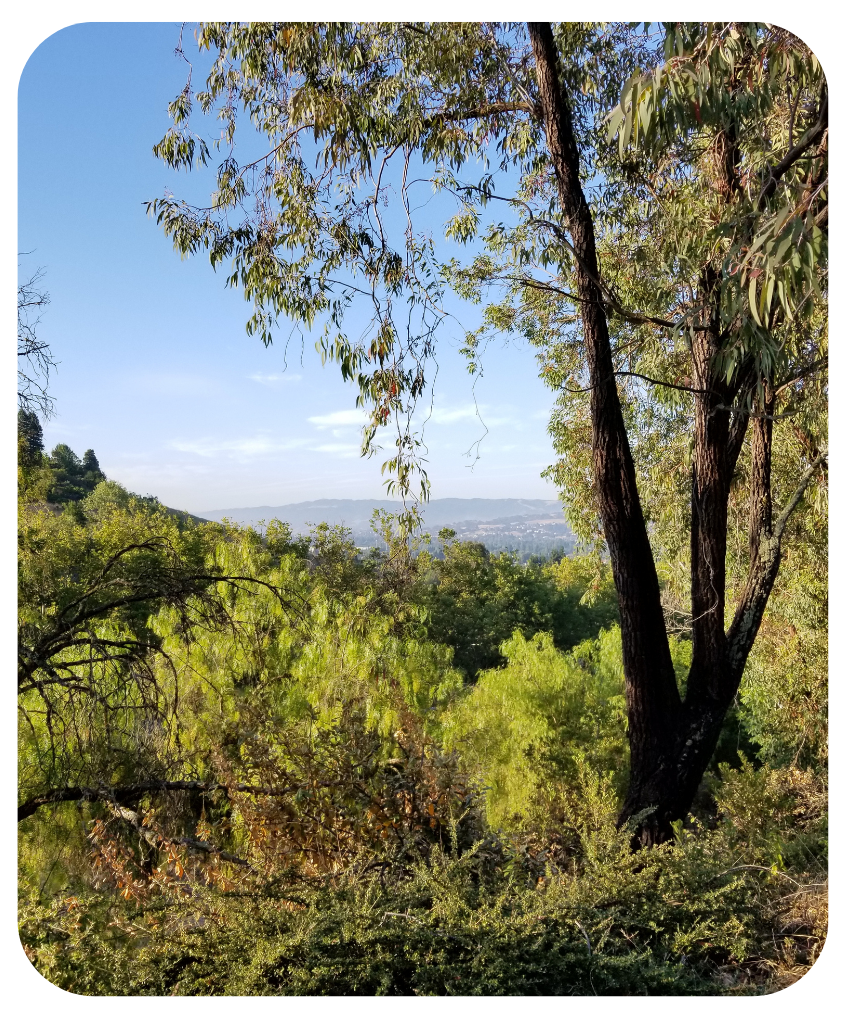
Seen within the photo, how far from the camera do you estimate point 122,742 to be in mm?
2771

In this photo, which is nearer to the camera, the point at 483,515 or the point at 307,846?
the point at 307,846

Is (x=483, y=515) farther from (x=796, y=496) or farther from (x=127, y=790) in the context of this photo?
(x=127, y=790)

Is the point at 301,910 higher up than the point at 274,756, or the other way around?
the point at 274,756

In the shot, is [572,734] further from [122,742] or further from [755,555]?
[122,742]

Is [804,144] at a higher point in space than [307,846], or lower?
higher

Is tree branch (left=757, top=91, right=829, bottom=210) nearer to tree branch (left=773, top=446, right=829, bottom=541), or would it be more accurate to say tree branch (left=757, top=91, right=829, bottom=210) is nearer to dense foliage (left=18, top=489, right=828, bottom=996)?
tree branch (left=773, top=446, right=829, bottom=541)

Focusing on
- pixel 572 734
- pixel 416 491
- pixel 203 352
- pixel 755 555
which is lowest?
pixel 572 734

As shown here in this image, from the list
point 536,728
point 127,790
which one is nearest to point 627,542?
point 127,790

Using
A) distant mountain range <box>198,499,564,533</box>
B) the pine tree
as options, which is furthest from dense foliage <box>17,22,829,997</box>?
distant mountain range <box>198,499,564,533</box>

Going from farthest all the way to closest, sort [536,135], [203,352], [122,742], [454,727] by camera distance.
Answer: [454,727]
[536,135]
[203,352]
[122,742]

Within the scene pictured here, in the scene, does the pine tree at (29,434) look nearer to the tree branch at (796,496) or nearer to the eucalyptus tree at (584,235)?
the eucalyptus tree at (584,235)

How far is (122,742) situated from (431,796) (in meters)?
1.25

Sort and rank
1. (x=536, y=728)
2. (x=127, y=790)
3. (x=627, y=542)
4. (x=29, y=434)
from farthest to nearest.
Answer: (x=536, y=728), (x=627, y=542), (x=127, y=790), (x=29, y=434)

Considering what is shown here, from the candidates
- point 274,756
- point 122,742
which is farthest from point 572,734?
point 122,742
